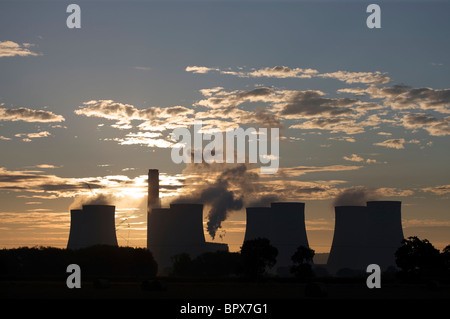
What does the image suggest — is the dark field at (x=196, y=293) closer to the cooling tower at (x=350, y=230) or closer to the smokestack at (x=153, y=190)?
the cooling tower at (x=350, y=230)

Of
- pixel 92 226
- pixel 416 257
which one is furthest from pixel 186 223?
pixel 416 257

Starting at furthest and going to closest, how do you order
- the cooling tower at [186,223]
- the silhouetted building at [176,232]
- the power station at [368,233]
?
the power station at [368,233] → the silhouetted building at [176,232] → the cooling tower at [186,223]

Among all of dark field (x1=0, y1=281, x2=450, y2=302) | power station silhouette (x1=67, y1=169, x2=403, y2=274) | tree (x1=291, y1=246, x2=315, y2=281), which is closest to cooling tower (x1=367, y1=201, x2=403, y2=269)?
power station silhouette (x1=67, y1=169, x2=403, y2=274)

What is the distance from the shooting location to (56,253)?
231ft

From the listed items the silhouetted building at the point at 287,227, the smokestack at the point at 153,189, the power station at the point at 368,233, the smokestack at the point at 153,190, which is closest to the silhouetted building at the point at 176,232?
the silhouetted building at the point at 287,227

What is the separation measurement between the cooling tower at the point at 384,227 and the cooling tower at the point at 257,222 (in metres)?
11.4

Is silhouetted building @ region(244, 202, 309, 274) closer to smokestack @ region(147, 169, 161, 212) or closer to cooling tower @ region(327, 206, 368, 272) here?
cooling tower @ region(327, 206, 368, 272)

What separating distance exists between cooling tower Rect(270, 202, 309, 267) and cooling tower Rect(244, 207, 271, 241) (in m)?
1.75

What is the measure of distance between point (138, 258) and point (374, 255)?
27.6 m

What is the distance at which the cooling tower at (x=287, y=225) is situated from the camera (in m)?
72.3

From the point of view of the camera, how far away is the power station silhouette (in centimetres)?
7050
